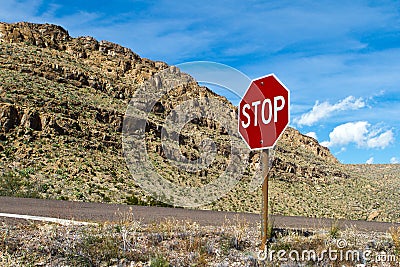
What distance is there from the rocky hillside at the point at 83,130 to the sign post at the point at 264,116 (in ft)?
29.5

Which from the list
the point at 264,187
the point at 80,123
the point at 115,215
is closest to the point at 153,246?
the point at 264,187

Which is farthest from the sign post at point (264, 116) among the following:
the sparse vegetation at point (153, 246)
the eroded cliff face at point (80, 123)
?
the eroded cliff face at point (80, 123)

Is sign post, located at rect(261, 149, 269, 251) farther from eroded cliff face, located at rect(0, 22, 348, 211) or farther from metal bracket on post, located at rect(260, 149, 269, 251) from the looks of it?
eroded cliff face, located at rect(0, 22, 348, 211)

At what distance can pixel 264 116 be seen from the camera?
6805 millimetres

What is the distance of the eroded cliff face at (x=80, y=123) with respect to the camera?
31.3 m

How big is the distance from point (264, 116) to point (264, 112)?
0.07 meters

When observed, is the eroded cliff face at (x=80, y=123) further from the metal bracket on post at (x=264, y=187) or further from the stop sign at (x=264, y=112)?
the metal bracket on post at (x=264, y=187)

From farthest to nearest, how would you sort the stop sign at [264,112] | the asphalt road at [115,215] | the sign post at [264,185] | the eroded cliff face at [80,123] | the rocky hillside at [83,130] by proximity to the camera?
1. the eroded cliff face at [80,123]
2. the rocky hillside at [83,130]
3. the asphalt road at [115,215]
4. the sign post at [264,185]
5. the stop sign at [264,112]

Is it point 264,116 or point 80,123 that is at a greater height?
point 80,123

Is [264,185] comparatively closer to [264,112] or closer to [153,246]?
[264,112]

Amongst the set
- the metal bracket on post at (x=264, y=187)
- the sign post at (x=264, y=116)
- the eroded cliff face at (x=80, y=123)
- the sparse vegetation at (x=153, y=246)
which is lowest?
the sparse vegetation at (x=153, y=246)

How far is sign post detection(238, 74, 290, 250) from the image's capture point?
6582 millimetres

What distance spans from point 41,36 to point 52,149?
32.9 m

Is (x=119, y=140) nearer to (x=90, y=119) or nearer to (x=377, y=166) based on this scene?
(x=90, y=119)
